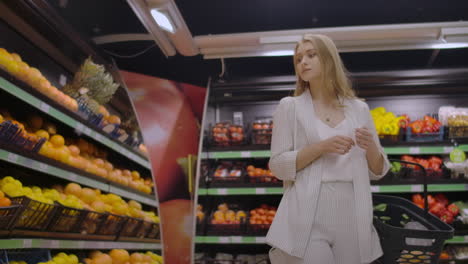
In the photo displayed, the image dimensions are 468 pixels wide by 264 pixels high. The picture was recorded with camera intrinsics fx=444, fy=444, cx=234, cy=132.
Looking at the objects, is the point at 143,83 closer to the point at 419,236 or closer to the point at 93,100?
the point at 93,100

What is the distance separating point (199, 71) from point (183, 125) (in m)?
1.79

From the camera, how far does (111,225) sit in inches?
134

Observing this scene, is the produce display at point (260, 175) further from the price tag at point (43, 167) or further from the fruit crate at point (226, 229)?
the price tag at point (43, 167)

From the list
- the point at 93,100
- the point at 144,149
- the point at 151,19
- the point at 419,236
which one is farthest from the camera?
Answer: the point at 144,149

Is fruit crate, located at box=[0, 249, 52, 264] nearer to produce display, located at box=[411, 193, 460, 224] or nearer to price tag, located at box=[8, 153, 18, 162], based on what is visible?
price tag, located at box=[8, 153, 18, 162]

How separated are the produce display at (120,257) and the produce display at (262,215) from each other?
1.01 metres

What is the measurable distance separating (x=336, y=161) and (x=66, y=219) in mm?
1793

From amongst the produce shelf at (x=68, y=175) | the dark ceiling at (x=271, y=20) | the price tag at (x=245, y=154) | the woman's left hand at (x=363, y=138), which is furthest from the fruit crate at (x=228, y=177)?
the woman's left hand at (x=363, y=138)

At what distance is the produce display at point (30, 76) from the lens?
96.0 inches

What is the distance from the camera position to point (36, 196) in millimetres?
2590

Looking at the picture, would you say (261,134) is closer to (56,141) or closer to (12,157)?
(56,141)

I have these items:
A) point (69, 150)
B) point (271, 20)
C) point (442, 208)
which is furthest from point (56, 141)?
point (442, 208)

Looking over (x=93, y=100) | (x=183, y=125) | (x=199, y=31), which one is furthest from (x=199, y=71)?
(x=93, y=100)

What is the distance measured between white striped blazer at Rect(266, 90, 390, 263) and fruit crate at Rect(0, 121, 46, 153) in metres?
1.41
